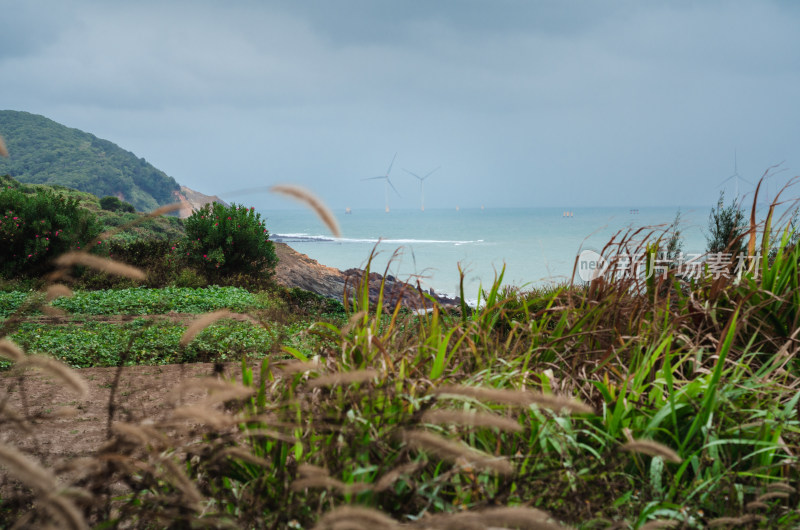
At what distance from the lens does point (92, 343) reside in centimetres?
695

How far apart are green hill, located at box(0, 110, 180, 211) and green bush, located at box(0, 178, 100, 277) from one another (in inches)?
2071

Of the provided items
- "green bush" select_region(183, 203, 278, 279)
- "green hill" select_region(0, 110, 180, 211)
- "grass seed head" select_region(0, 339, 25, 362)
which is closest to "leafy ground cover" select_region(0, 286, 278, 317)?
"green bush" select_region(183, 203, 278, 279)

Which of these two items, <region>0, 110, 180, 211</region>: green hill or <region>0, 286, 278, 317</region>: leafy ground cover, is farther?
<region>0, 110, 180, 211</region>: green hill

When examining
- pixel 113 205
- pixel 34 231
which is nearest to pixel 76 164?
pixel 113 205

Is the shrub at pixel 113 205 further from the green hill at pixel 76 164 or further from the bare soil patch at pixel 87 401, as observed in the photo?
the bare soil patch at pixel 87 401

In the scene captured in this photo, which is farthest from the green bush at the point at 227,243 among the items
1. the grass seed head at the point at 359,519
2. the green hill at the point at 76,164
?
the green hill at the point at 76,164

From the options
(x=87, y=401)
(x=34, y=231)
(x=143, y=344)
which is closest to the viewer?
(x=87, y=401)

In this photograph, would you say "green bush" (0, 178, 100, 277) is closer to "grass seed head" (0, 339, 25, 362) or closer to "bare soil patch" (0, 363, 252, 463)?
"bare soil patch" (0, 363, 252, 463)

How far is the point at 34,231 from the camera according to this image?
1244 centimetres

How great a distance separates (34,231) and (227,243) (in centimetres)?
429

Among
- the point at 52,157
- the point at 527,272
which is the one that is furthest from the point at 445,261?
the point at 52,157

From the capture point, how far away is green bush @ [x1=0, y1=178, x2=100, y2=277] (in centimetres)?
1208

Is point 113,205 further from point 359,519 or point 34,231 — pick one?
point 359,519

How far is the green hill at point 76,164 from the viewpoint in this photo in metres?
63.5
